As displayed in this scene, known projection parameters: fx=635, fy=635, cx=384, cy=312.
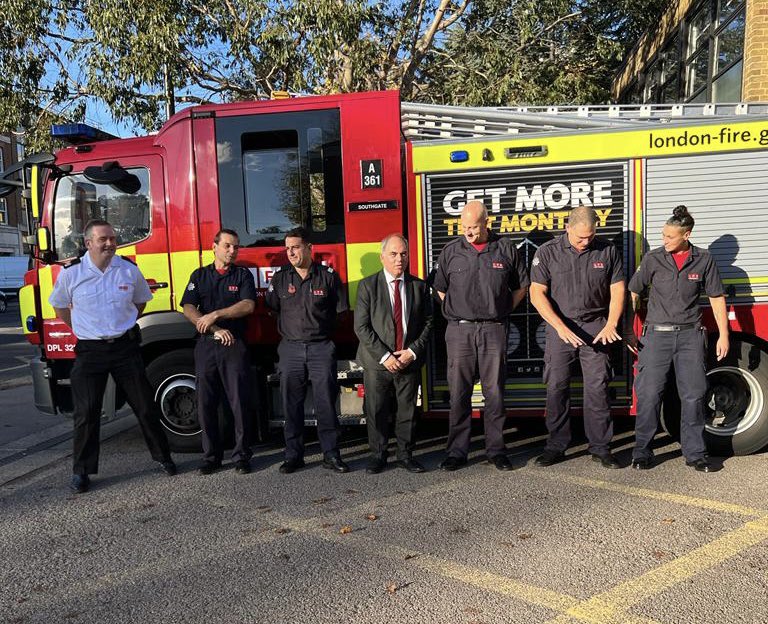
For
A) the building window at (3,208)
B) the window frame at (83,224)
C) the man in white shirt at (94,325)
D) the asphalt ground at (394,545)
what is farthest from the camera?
the building window at (3,208)

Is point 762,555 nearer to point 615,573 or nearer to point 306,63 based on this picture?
point 615,573

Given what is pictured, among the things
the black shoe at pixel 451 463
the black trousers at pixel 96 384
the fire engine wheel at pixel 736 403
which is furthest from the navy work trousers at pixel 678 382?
the black trousers at pixel 96 384

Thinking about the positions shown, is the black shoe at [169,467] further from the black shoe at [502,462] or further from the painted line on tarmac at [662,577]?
the painted line on tarmac at [662,577]

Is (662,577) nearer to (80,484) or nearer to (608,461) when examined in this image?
(608,461)

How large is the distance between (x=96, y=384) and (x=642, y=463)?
4043 mm

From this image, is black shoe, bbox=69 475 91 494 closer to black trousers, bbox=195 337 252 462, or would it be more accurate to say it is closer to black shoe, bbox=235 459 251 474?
black trousers, bbox=195 337 252 462

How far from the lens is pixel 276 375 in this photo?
207 inches

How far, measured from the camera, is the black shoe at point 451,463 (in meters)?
4.74

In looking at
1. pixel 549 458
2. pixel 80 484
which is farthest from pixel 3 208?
pixel 549 458

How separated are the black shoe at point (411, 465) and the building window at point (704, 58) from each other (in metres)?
7.58

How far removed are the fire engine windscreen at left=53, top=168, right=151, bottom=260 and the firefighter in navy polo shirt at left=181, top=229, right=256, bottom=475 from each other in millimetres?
827

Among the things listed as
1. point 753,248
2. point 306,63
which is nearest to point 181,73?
point 306,63

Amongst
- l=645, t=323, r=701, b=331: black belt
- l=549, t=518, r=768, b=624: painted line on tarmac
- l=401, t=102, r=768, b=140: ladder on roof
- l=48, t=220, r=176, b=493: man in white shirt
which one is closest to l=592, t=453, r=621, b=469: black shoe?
l=645, t=323, r=701, b=331: black belt

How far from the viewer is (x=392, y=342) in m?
4.72
